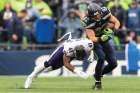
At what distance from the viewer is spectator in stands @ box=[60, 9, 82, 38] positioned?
898 inches

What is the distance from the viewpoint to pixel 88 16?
14.6 metres

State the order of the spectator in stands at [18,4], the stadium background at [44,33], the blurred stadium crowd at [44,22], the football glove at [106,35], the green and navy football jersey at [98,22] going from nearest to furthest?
the football glove at [106,35]
the green and navy football jersey at [98,22]
the stadium background at [44,33]
the blurred stadium crowd at [44,22]
the spectator in stands at [18,4]

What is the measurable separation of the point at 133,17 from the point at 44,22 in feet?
10.8

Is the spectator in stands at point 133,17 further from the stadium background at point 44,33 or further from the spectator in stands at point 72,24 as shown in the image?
the spectator in stands at point 72,24

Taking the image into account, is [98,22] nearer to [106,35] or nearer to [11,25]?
[106,35]

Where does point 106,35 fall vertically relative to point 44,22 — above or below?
below

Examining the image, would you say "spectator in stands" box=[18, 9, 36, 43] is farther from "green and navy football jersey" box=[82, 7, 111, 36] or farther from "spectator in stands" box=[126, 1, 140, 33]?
"green and navy football jersey" box=[82, 7, 111, 36]

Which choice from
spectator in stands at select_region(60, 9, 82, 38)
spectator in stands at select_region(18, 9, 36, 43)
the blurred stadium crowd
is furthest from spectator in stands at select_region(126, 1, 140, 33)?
spectator in stands at select_region(18, 9, 36, 43)

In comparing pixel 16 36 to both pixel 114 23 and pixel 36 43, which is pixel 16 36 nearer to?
pixel 36 43

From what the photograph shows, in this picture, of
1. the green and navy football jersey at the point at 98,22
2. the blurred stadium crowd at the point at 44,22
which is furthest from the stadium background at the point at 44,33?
the green and navy football jersey at the point at 98,22

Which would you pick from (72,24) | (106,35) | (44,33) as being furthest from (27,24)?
(106,35)

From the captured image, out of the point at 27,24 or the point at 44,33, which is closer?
the point at 44,33

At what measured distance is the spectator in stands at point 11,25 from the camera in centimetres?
2259

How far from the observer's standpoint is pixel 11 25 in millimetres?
22641
